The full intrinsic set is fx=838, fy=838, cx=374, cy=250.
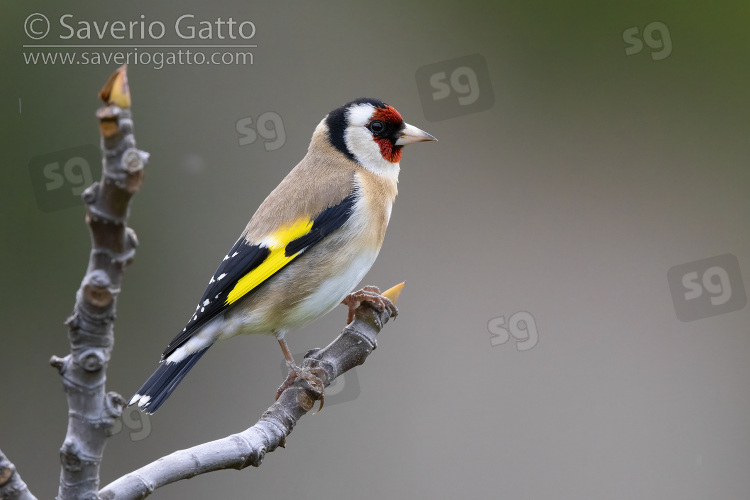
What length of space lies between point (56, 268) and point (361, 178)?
2.21 m

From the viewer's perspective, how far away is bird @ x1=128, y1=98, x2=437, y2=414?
232cm

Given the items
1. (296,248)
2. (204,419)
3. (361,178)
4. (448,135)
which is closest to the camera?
(296,248)

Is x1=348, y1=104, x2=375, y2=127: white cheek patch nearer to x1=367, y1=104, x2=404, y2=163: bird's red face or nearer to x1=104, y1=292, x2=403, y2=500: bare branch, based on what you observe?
x1=367, y1=104, x2=404, y2=163: bird's red face

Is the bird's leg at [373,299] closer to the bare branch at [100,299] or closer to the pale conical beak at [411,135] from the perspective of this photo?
the pale conical beak at [411,135]

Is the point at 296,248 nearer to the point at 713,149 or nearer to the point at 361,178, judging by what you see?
the point at 361,178

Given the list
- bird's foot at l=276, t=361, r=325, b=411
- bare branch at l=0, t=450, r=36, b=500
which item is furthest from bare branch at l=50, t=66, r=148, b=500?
bird's foot at l=276, t=361, r=325, b=411

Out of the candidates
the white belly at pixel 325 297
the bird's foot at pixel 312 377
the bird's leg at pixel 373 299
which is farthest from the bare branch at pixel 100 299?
the white belly at pixel 325 297

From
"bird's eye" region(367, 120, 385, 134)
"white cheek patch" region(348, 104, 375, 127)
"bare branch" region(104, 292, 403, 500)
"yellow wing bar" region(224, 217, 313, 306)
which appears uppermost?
"white cheek patch" region(348, 104, 375, 127)

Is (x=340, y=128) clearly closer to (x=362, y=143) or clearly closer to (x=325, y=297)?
(x=362, y=143)

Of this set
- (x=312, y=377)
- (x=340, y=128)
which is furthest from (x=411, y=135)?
(x=312, y=377)

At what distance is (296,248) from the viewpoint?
8.21ft

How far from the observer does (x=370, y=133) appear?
285 centimetres

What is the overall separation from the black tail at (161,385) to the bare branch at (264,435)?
1.11 ft

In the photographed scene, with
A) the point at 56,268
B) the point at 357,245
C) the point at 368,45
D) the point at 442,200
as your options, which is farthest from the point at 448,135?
the point at 56,268
